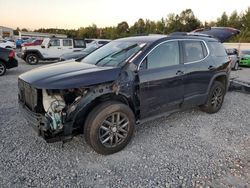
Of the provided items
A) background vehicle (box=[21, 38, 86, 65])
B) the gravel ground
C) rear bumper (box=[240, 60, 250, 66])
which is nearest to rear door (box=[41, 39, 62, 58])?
background vehicle (box=[21, 38, 86, 65])

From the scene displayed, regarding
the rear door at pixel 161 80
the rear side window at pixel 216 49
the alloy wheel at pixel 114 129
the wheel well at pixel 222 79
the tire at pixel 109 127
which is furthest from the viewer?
the wheel well at pixel 222 79

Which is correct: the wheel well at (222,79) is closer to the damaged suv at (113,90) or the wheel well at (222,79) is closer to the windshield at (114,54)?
the damaged suv at (113,90)

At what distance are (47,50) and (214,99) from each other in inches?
487

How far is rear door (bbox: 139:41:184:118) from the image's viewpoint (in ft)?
12.4

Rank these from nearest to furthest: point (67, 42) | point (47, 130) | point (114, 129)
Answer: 1. point (47, 130)
2. point (114, 129)
3. point (67, 42)

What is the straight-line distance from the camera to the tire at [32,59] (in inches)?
571

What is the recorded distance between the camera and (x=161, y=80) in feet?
12.9

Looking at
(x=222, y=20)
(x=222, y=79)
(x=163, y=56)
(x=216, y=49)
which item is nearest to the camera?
(x=163, y=56)

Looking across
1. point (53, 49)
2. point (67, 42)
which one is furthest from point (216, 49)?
point (67, 42)

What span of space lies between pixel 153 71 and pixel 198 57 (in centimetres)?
144

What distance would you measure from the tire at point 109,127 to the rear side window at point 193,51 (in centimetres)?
175

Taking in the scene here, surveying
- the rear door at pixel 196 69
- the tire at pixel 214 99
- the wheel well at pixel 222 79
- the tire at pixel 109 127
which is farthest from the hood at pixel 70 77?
the wheel well at pixel 222 79

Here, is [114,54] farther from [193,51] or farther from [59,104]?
[193,51]

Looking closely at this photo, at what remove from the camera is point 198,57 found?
476cm
